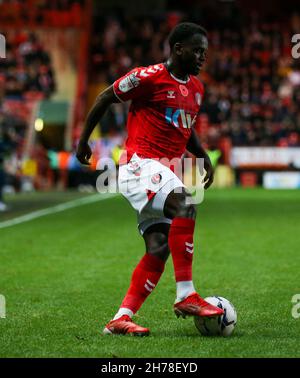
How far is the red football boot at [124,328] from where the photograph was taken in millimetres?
6059

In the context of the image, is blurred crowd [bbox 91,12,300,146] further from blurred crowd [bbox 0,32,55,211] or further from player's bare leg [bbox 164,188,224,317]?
player's bare leg [bbox 164,188,224,317]

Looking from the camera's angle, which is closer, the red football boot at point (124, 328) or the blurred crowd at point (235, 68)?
the red football boot at point (124, 328)

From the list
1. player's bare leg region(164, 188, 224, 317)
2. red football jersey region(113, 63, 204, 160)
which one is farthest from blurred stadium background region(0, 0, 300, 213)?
player's bare leg region(164, 188, 224, 317)

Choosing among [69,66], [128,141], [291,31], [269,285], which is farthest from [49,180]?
[128,141]

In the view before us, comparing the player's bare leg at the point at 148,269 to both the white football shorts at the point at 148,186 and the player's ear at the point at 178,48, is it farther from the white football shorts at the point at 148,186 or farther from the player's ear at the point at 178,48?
the player's ear at the point at 178,48

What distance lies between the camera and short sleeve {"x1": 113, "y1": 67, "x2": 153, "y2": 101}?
20.6 ft

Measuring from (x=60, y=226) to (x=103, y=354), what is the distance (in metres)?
9.31

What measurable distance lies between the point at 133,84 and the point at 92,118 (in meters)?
0.34

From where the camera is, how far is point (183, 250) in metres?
6.11

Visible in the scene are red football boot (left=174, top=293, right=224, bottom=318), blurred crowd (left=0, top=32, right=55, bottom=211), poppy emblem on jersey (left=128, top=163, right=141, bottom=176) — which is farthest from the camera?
blurred crowd (left=0, top=32, right=55, bottom=211)

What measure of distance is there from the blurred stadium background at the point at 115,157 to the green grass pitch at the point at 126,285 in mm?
17

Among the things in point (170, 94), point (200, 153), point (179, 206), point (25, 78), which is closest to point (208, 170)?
point (200, 153)

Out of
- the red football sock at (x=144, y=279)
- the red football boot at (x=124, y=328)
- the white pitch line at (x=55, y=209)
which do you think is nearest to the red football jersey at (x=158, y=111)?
the red football sock at (x=144, y=279)

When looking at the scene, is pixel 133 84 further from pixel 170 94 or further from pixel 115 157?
pixel 115 157
